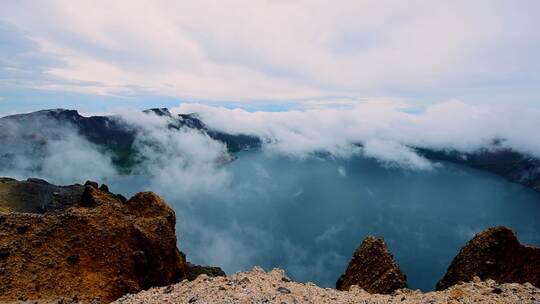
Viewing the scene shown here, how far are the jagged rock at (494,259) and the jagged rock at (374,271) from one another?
600cm

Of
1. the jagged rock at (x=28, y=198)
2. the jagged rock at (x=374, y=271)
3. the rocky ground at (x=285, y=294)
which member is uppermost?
the rocky ground at (x=285, y=294)

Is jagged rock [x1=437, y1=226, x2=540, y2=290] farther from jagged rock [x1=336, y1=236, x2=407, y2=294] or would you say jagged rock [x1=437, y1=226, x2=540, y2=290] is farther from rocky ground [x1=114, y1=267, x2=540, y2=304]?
rocky ground [x1=114, y1=267, x2=540, y2=304]

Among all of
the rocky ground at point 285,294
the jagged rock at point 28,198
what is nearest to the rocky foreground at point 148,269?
the rocky ground at point 285,294

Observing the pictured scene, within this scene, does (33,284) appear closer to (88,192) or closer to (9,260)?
(9,260)

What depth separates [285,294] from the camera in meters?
26.9

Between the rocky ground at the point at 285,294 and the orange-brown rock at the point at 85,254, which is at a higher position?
the rocky ground at the point at 285,294

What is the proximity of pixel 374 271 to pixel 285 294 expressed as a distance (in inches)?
667

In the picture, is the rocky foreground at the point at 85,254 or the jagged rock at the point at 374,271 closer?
the rocky foreground at the point at 85,254

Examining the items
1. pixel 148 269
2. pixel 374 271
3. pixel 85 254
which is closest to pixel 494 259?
pixel 374 271

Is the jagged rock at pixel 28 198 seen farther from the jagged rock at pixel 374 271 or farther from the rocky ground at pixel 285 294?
the rocky ground at pixel 285 294

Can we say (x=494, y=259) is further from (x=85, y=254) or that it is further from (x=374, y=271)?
(x=85, y=254)

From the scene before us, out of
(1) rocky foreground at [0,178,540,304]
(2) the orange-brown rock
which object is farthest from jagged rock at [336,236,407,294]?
(2) the orange-brown rock

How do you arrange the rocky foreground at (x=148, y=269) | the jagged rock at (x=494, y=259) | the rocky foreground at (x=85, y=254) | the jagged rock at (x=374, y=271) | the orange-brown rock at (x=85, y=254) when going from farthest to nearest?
the jagged rock at (x=374, y=271) < the jagged rock at (x=494, y=259) < the orange-brown rock at (x=85, y=254) < the rocky foreground at (x=85, y=254) < the rocky foreground at (x=148, y=269)

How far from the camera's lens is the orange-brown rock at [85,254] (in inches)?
1384
